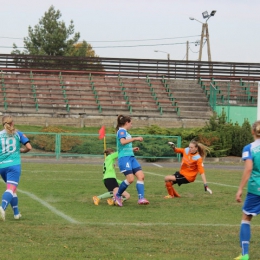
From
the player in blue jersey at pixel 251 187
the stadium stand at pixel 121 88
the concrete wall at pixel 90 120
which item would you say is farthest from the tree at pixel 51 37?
the player in blue jersey at pixel 251 187

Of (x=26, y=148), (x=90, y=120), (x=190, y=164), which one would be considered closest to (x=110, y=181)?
(x=190, y=164)

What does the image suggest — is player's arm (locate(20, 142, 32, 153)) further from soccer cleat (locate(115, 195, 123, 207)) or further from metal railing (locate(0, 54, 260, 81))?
metal railing (locate(0, 54, 260, 81))

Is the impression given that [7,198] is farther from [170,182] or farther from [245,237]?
[170,182]

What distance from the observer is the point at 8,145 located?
10289mm

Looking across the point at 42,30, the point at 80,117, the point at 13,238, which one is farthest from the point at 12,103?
the point at 13,238

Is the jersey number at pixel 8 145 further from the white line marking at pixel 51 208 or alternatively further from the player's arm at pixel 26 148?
the white line marking at pixel 51 208

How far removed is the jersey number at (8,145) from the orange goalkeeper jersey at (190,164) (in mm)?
4645

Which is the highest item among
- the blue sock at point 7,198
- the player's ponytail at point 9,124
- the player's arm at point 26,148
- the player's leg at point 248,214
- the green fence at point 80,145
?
the player's ponytail at point 9,124

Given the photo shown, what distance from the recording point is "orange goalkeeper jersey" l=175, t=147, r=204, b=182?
13914 millimetres

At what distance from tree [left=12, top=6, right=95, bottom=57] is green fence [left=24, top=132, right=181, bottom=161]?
129ft

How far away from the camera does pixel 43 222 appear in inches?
394

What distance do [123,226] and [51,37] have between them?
59168mm

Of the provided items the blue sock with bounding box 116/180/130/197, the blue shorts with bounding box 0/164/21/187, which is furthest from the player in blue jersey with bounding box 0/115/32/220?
the blue sock with bounding box 116/180/130/197

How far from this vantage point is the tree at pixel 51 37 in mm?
67000
